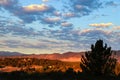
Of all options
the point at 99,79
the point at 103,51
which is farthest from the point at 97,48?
the point at 99,79

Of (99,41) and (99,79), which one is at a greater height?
(99,41)

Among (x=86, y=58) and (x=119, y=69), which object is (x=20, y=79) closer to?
(x=86, y=58)

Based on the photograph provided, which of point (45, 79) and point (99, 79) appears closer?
point (45, 79)

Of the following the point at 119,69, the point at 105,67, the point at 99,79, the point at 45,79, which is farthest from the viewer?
the point at 119,69

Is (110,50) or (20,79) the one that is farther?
(110,50)

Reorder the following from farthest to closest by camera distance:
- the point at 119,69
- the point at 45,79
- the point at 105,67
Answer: the point at 119,69 < the point at 105,67 < the point at 45,79

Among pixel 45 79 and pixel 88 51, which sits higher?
pixel 88 51

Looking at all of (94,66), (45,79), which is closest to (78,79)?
(45,79)

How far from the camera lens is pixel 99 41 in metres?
58.5

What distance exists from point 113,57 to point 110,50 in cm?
199

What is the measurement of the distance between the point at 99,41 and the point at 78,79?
1249 inches

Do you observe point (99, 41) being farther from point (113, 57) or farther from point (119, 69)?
point (119, 69)

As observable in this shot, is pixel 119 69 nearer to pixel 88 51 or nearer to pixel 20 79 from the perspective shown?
pixel 88 51

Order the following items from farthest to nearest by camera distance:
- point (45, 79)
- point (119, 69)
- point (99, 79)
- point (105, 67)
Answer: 1. point (119, 69)
2. point (105, 67)
3. point (99, 79)
4. point (45, 79)
